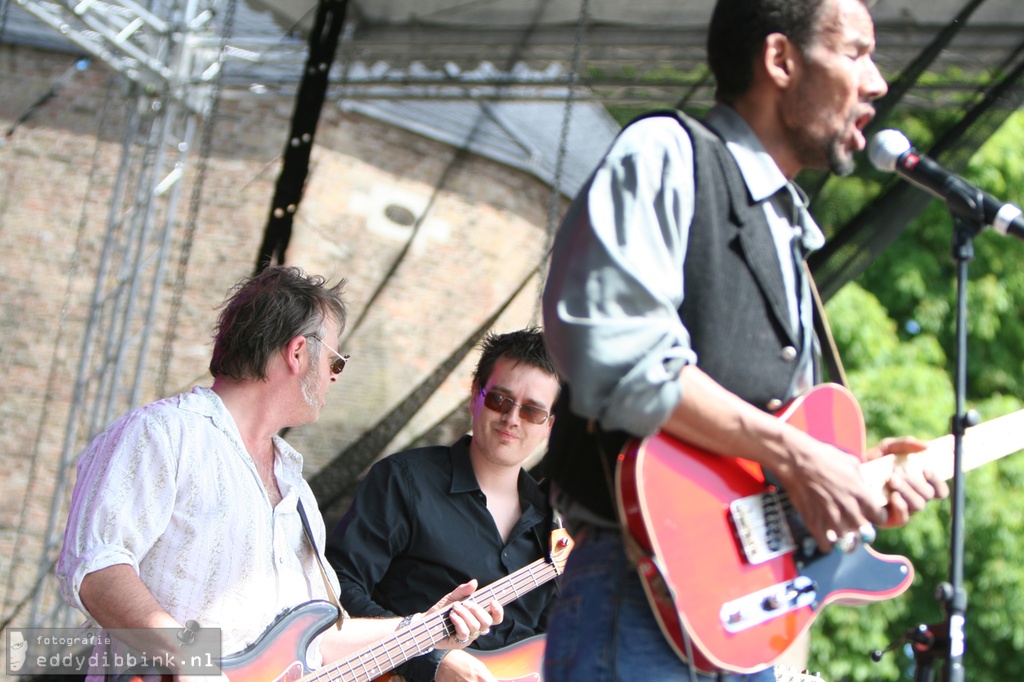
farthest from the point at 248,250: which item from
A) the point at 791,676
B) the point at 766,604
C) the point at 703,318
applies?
the point at 766,604

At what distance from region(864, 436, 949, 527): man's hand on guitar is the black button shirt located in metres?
2.01

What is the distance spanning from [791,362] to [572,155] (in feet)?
14.5

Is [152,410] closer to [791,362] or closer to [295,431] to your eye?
[791,362]

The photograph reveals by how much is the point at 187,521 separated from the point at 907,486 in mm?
1888

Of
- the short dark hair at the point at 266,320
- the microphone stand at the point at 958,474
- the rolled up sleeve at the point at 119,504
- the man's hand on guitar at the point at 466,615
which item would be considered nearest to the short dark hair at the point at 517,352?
the short dark hair at the point at 266,320

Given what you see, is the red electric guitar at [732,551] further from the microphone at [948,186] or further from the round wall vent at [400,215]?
the round wall vent at [400,215]

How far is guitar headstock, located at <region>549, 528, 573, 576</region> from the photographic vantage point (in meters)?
3.84

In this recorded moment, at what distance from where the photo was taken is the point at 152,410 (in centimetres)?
299

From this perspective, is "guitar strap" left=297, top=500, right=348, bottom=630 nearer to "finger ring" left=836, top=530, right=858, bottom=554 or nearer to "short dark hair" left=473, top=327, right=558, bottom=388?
"short dark hair" left=473, top=327, right=558, bottom=388

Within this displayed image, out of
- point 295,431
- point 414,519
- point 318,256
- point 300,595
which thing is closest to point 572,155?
point 318,256

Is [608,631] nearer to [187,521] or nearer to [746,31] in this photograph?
[746,31]

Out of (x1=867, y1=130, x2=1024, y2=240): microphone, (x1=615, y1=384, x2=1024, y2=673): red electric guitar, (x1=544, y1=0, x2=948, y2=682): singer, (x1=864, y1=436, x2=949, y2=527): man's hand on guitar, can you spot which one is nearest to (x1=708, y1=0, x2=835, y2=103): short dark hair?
(x1=544, y1=0, x2=948, y2=682): singer

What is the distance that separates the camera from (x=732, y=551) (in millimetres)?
1726

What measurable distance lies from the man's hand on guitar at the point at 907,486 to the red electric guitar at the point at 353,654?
1.72 meters
